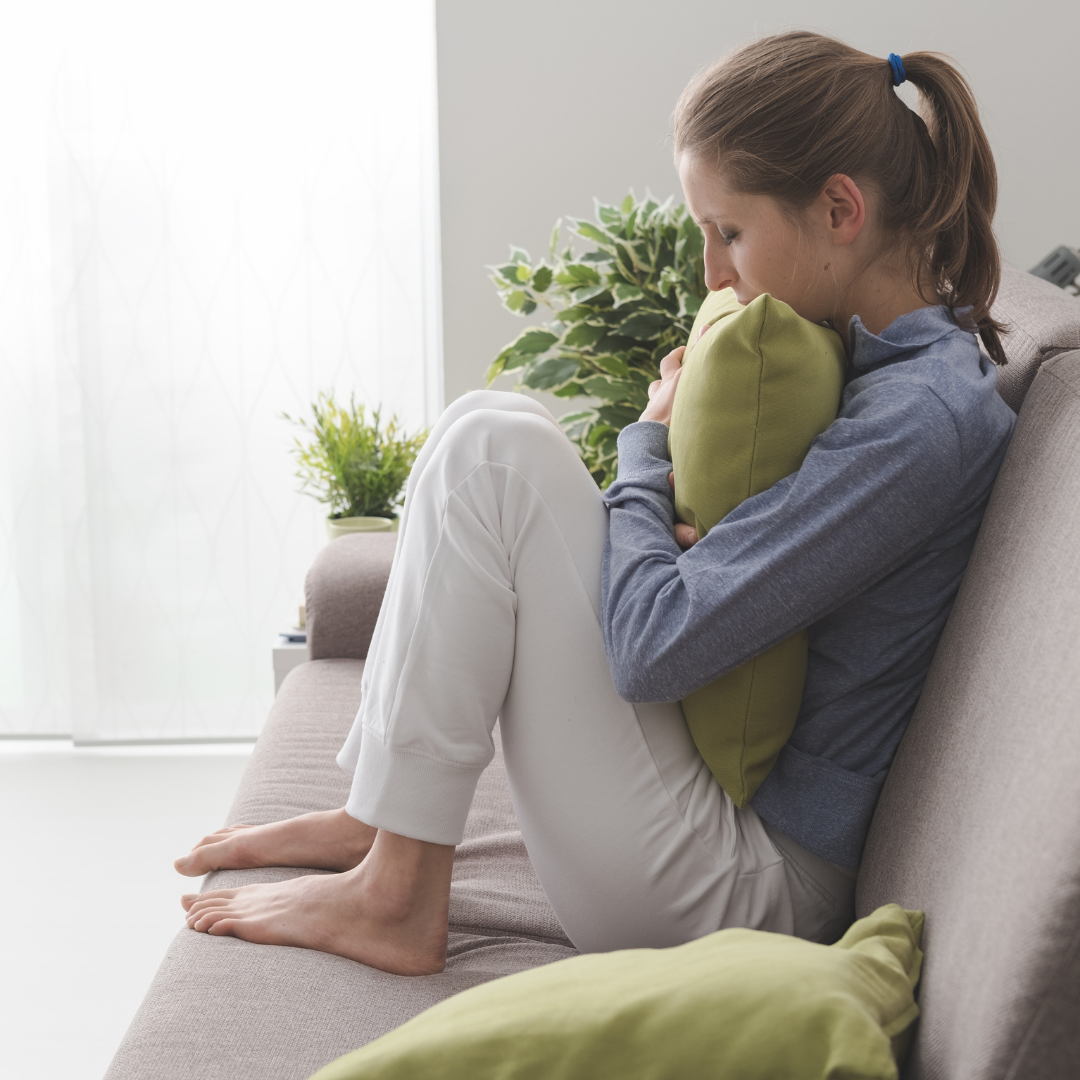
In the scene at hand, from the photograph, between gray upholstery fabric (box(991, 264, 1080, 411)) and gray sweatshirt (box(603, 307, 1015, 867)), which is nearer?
gray sweatshirt (box(603, 307, 1015, 867))

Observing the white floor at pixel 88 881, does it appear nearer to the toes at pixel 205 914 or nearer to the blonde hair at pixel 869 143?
the toes at pixel 205 914

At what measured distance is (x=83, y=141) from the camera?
261cm

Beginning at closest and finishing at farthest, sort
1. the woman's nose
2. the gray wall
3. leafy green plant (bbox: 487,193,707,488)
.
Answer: the woman's nose → leafy green plant (bbox: 487,193,707,488) → the gray wall

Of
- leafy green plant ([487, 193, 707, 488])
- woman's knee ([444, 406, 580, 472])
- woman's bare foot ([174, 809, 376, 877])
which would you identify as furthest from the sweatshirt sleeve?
leafy green plant ([487, 193, 707, 488])

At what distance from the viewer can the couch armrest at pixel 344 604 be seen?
6.14 feet

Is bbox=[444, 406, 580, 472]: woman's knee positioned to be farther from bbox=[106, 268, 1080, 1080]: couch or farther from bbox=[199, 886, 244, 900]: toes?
bbox=[199, 886, 244, 900]: toes

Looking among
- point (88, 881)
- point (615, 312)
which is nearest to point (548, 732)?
point (615, 312)

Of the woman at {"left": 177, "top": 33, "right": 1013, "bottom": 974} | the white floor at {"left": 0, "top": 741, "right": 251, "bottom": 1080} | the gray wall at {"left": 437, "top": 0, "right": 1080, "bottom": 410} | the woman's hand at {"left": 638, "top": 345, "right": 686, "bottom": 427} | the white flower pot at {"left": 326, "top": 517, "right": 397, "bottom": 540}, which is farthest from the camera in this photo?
the gray wall at {"left": 437, "top": 0, "right": 1080, "bottom": 410}

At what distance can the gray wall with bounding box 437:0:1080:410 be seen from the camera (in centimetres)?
258

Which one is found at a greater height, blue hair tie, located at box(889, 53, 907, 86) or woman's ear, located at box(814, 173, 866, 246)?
blue hair tie, located at box(889, 53, 907, 86)

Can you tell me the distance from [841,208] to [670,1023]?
0.72 m

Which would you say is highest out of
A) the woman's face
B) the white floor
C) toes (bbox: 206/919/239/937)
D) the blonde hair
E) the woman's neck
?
the blonde hair

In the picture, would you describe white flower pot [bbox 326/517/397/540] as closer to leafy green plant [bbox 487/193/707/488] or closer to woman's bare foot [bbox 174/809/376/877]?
leafy green plant [bbox 487/193/707/488]

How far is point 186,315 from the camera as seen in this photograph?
270 cm
